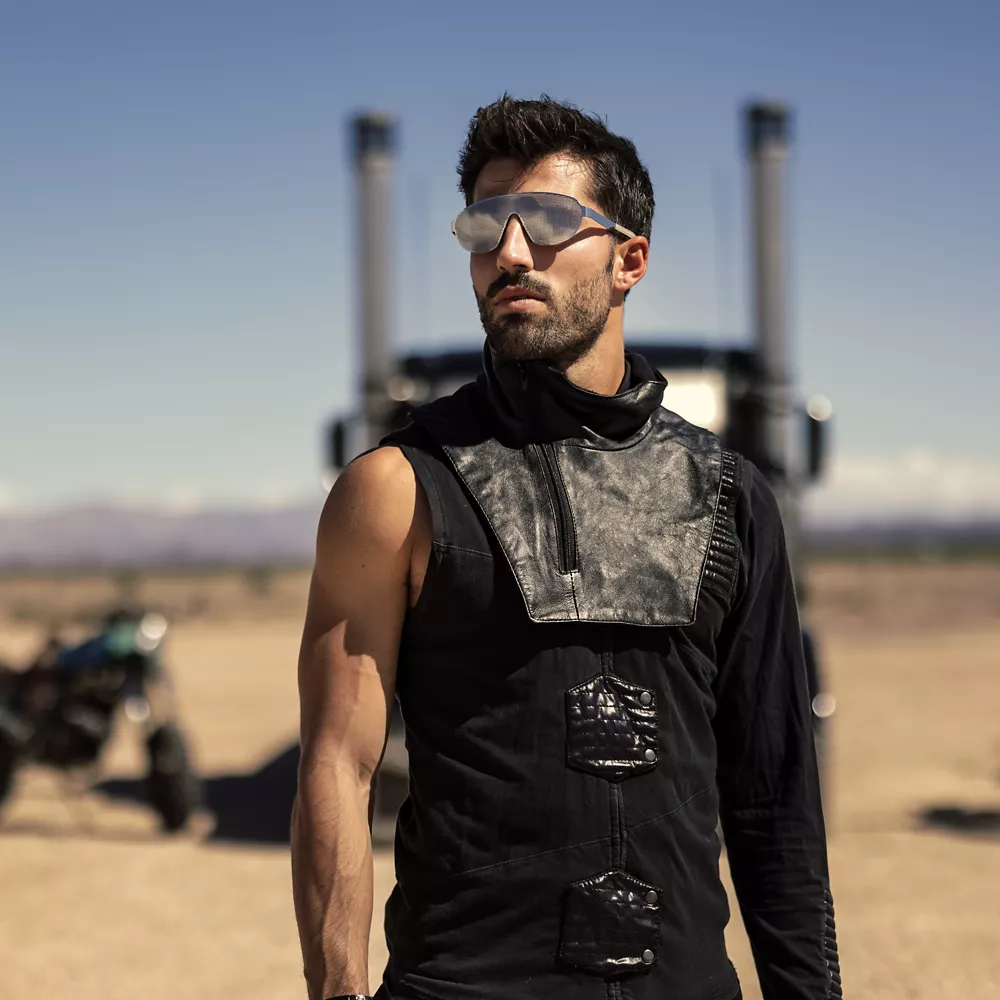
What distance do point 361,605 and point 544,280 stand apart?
21.2 inches

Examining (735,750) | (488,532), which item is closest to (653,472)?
(488,532)

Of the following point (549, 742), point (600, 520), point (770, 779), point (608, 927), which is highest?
point (600, 520)

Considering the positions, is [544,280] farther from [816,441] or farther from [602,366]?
[816,441]

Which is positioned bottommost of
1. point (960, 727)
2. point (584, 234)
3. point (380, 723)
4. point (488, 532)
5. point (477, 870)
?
point (960, 727)

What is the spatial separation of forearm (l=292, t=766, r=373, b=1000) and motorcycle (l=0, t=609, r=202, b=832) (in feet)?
24.1

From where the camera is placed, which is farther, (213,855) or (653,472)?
(213,855)

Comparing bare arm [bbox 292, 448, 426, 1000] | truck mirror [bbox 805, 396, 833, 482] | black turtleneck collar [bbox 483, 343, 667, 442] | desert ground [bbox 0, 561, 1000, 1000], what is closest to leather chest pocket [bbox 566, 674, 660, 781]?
bare arm [bbox 292, 448, 426, 1000]

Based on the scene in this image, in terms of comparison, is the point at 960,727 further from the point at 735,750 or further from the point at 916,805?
the point at 735,750


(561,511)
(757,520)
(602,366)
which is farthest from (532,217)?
(757,520)

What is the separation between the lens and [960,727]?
14.8 meters

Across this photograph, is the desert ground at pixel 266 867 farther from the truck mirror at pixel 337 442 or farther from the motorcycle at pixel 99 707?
the truck mirror at pixel 337 442

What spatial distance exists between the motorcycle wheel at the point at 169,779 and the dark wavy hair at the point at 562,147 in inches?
290

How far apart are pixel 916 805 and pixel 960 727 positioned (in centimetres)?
494

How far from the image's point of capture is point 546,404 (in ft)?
6.86
